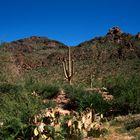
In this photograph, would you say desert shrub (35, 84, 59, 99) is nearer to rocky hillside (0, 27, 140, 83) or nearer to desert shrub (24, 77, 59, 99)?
desert shrub (24, 77, 59, 99)

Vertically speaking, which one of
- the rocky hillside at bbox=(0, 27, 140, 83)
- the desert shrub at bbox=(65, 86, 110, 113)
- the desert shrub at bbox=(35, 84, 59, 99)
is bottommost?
the desert shrub at bbox=(65, 86, 110, 113)

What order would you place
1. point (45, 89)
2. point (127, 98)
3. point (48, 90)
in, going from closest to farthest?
point (127, 98), point (48, 90), point (45, 89)

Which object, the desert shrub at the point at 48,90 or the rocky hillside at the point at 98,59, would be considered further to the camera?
the rocky hillside at the point at 98,59

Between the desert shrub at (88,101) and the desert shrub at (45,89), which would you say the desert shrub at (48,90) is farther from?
the desert shrub at (88,101)

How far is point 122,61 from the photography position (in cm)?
5938

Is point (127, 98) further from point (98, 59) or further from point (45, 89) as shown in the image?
point (98, 59)

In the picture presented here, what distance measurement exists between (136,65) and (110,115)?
37275mm

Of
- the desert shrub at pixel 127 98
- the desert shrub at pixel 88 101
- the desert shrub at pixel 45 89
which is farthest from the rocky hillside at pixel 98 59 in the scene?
the desert shrub at pixel 127 98

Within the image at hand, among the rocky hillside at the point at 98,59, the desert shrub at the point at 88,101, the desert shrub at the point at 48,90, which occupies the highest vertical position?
the rocky hillside at the point at 98,59

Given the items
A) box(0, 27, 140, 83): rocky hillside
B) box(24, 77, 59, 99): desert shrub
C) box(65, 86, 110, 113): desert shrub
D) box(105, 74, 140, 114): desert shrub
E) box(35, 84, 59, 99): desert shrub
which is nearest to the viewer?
box(105, 74, 140, 114): desert shrub

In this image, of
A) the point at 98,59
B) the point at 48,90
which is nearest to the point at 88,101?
the point at 48,90

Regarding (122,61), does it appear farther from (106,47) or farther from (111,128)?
(111,128)

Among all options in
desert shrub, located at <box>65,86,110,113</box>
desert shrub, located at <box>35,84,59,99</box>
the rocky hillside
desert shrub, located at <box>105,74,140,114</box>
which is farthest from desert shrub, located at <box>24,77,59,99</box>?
the rocky hillside

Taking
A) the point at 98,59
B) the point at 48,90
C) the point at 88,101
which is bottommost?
the point at 88,101
